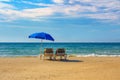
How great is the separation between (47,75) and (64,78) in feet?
3.35

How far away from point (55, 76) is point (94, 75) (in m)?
1.61

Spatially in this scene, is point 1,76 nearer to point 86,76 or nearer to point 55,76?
point 55,76

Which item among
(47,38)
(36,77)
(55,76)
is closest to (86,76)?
(55,76)

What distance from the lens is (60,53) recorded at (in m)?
19.4

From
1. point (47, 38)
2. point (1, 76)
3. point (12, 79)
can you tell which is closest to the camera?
point (12, 79)

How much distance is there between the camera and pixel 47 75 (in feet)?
38.5

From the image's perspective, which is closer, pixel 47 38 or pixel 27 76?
pixel 27 76

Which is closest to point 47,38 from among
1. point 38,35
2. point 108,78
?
point 38,35

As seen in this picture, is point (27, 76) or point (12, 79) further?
point (27, 76)

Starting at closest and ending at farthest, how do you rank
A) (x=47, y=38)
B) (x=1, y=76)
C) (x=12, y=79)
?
(x=12, y=79) < (x=1, y=76) < (x=47, y=38)

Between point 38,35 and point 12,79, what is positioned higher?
point 38,35

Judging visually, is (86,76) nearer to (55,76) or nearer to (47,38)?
(55,76)

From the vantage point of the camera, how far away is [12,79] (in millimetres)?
10750

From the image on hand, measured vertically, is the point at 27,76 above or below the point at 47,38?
below
